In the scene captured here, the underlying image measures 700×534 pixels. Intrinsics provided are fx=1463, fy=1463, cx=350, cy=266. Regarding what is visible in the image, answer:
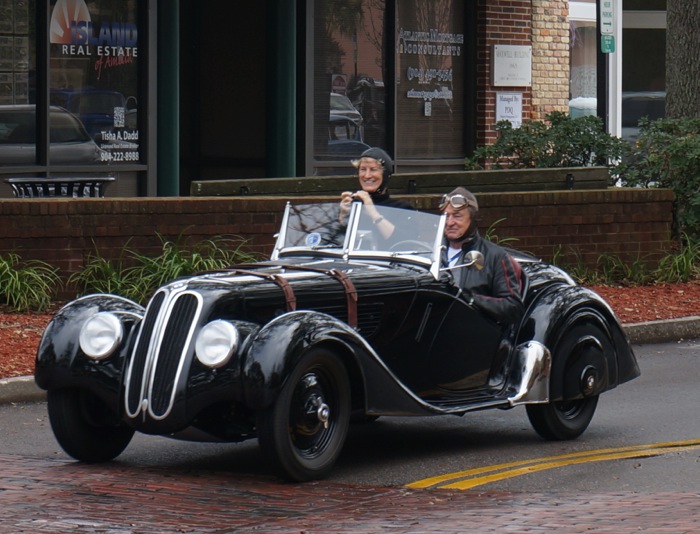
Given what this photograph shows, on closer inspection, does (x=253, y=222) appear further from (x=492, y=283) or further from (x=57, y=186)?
(x=492, y=283)

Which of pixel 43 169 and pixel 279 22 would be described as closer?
pixel 43 169

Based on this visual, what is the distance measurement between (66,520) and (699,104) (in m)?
12.5

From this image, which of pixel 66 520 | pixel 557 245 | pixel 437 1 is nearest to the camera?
pixel 66 520

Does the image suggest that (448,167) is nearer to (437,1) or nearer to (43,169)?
(437,1)

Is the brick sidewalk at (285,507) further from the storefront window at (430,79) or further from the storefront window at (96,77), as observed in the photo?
the storefront window at (430,79)

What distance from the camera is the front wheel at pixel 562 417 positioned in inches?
351

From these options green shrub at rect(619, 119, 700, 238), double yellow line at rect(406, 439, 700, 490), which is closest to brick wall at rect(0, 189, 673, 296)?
green shrub at rect(619, 119, 700, 238)

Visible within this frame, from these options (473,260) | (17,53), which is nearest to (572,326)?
(473,260)

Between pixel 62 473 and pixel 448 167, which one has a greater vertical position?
pixel 448 167

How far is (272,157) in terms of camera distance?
18828 mm

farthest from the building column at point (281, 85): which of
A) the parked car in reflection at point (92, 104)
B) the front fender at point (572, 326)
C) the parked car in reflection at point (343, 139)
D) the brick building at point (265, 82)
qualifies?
the front fender at point (572, 326)

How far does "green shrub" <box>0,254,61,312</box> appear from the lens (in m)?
12.4

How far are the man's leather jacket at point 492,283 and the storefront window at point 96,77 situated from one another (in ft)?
29.5

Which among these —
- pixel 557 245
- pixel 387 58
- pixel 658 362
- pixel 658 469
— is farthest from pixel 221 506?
pixel 387 58
